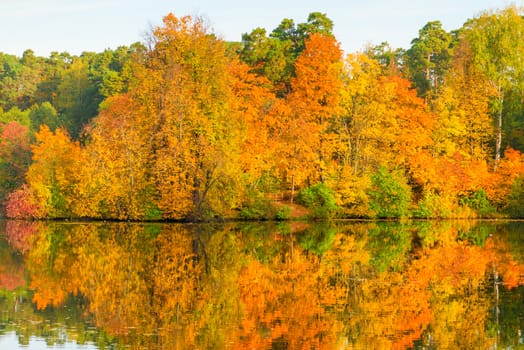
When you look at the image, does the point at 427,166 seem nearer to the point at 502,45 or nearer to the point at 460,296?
the point at 502,45

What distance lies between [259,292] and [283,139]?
29.1 meters

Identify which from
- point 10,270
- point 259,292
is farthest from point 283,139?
point 259,292

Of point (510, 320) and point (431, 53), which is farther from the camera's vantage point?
point (431, 53)

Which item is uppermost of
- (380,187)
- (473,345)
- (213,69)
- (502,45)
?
(502,45)

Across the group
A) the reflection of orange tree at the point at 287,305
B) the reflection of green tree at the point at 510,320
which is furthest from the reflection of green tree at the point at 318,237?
the reflection of green tree at the point at 510,320

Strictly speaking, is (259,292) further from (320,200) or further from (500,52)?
(500,52)

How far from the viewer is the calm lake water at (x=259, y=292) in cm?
1386

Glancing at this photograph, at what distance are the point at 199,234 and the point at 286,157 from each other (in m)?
13.5

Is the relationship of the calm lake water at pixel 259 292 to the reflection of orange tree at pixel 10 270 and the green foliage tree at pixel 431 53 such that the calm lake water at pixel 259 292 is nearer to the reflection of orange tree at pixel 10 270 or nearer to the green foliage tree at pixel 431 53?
the reflection of orange tree at pixel 10 270

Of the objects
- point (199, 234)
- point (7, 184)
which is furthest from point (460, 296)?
point (7, 184)

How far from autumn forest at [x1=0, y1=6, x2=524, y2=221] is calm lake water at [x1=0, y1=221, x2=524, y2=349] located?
9340 mm

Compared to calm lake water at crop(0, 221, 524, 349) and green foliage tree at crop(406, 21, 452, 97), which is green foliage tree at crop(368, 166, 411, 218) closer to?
calm lake water at crop(0, 221, 524, 349)

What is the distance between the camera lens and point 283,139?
4722 centimetres

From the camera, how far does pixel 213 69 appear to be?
42.4 metres
